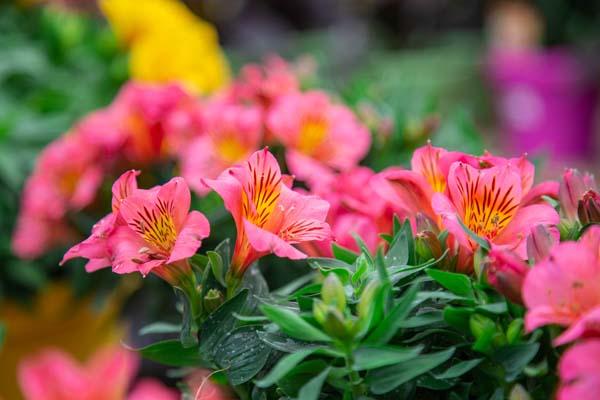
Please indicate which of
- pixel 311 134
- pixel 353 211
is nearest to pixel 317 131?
pixel 311 134

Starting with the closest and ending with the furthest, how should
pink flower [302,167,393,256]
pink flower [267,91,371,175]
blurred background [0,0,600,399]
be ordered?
pink flower [302,167,393,256]
pink flower [267,91,371,175]
blurred background [0,0,600,399]

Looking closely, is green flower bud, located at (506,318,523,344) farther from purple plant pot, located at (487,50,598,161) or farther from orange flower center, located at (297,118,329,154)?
purple plant pot, located at (487,50,598,161)

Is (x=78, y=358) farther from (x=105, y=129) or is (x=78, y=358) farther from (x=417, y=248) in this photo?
(x=417, y=248)

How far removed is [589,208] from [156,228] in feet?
0.70

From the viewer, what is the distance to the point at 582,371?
31 centimetres

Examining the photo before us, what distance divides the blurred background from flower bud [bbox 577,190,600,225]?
285mm

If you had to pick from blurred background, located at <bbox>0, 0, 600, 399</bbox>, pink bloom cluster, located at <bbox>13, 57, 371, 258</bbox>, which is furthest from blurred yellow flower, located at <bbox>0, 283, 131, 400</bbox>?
pink bloom cluster, located at <bbox>13, 57, 371, 258</bbox>

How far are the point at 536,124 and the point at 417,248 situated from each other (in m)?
2.48

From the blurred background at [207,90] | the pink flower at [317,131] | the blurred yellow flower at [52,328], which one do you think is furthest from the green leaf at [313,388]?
the blurred yellow flower at [52,328]

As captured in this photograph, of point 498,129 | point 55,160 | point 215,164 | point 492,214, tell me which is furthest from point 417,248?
point 498,129

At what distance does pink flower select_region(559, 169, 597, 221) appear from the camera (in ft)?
1.44

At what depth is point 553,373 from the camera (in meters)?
0.37

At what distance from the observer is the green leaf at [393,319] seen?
36cm

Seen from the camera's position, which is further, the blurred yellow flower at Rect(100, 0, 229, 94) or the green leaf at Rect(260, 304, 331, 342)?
the blurred yellow flower at Rect(100, 0, 229, 94)
